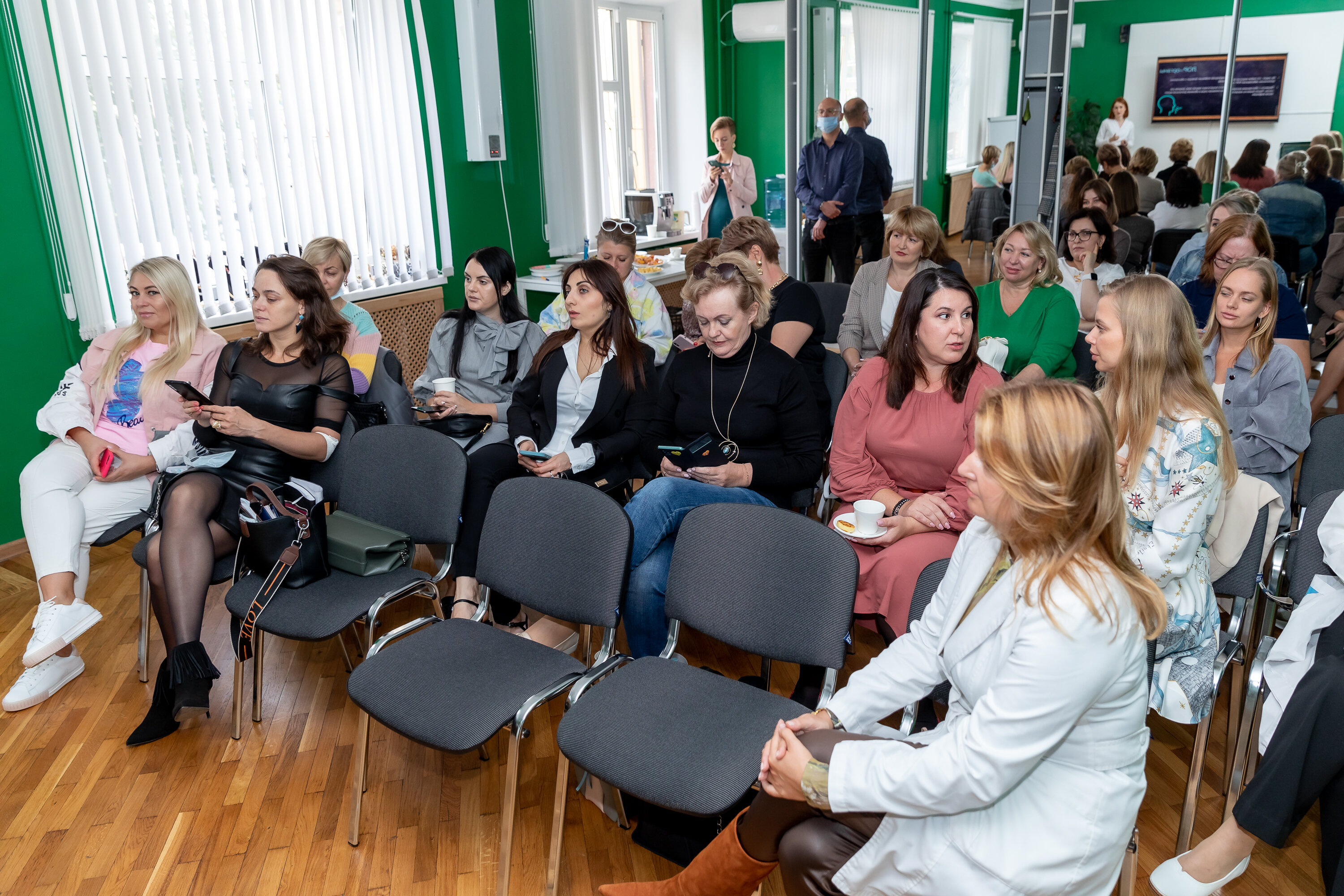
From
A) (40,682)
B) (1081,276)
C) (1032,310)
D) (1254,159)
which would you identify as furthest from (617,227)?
(1254,159)

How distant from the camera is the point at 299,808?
2.53 m

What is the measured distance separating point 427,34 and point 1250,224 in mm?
4557

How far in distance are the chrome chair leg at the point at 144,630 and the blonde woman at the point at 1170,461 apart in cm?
307

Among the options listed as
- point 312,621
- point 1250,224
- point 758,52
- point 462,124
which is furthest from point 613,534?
point 758,52

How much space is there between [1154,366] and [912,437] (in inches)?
27.4

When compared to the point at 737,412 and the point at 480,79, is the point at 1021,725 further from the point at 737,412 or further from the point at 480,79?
the point at 480,79

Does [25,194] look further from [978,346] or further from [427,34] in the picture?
[978,346]

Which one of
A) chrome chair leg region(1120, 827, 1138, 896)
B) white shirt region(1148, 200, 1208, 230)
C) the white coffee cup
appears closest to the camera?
chrome chair leg region(1120, 827, 1138, 896)

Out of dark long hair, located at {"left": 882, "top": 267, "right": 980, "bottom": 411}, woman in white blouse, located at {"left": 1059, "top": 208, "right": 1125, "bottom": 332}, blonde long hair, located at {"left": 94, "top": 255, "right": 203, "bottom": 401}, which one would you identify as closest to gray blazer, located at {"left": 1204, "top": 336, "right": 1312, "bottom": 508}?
dark long hair, located at {"left": 882, "top": 267, "right": 980, "bottom": 411}

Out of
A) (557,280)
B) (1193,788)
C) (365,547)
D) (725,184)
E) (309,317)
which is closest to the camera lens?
(1193,788)

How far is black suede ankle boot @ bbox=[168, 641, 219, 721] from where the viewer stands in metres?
2.77

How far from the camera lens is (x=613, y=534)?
2.30 m

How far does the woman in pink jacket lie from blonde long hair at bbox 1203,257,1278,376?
4.68m

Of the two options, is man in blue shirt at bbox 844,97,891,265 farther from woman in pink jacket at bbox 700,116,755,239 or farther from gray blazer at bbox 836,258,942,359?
gray blazer at bbox 836,258,942,359
